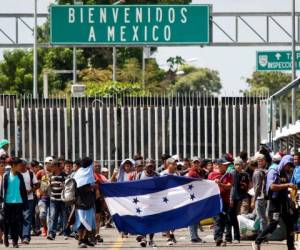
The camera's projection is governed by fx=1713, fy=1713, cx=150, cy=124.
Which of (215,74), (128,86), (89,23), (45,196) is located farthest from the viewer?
(215,74)

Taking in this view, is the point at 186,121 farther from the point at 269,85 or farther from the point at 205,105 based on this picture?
the point at 269,85

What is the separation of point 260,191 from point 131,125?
27.2 meters

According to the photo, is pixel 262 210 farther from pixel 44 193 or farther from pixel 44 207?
pixel 44 207

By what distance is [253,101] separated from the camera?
5872 centimetres

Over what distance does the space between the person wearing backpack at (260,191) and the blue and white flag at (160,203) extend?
94 cm

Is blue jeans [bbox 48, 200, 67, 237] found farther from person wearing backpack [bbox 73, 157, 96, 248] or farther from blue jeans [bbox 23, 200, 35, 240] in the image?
person wearing backpack [bbox 73, 157, 96, 248]

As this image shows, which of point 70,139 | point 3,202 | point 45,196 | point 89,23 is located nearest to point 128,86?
point 70,139

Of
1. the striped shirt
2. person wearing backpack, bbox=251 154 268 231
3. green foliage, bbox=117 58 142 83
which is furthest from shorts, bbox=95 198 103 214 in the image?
green foliage, bbox=117 58 142 83

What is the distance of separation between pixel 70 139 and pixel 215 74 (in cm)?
13259

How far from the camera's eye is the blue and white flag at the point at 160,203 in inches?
1286

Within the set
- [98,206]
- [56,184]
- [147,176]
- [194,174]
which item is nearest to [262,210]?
[147,176]

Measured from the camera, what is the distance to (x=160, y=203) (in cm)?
3297

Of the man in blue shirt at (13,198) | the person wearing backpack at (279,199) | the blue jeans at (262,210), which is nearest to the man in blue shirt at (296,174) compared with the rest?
the blue jeans at (262,210)

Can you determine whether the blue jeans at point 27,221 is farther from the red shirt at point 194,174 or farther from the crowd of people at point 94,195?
the red shirt at point 194,174
